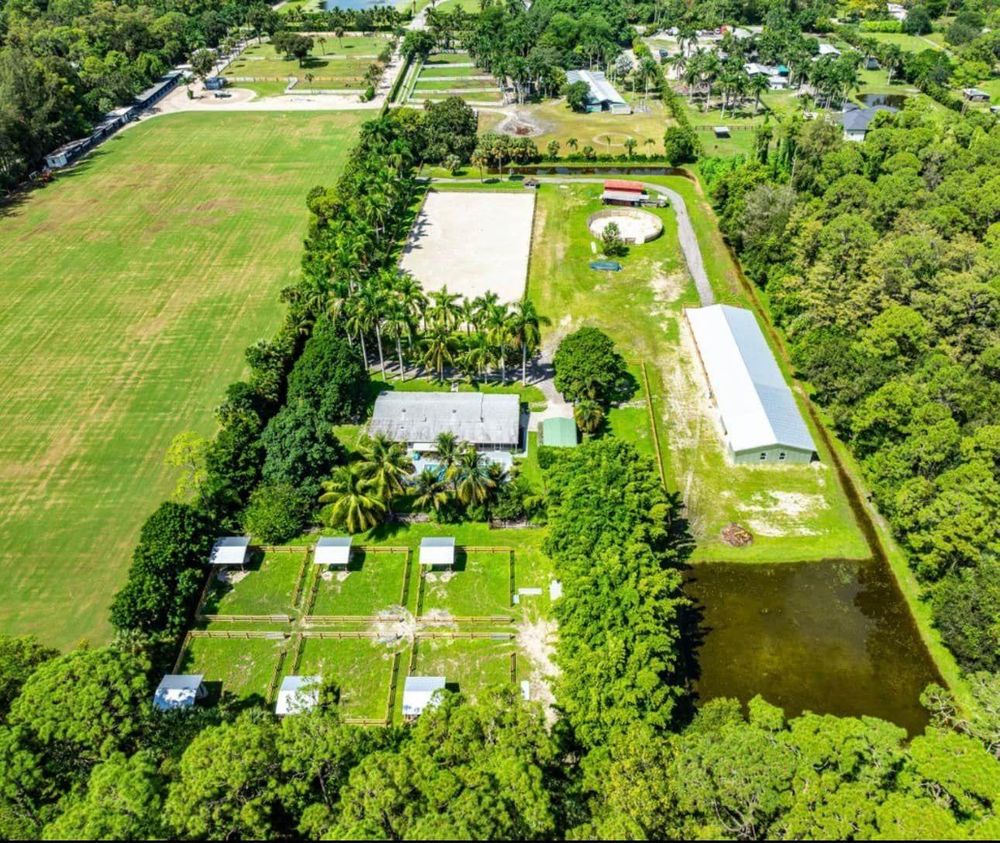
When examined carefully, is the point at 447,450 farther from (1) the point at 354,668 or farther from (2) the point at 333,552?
(1) the point at 354,668

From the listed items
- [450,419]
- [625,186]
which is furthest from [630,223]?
[450,419]

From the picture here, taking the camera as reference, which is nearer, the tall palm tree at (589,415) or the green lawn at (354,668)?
the green lawn at (354,668)

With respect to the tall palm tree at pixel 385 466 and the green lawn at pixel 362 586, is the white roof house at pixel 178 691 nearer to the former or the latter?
the green lawn at pixel 362 586

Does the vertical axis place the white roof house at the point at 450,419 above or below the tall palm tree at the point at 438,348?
below

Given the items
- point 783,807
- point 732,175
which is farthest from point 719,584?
point 732,175

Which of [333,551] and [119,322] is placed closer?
[333,551]

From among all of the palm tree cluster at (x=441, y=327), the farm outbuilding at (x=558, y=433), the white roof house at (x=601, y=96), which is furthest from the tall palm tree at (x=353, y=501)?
the white roof house at (x=601, y=96)

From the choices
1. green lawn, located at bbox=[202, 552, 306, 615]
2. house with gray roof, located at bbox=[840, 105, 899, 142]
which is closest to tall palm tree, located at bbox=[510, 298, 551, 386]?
green lawn, located at bbox=[202, 552, 306, 615]
